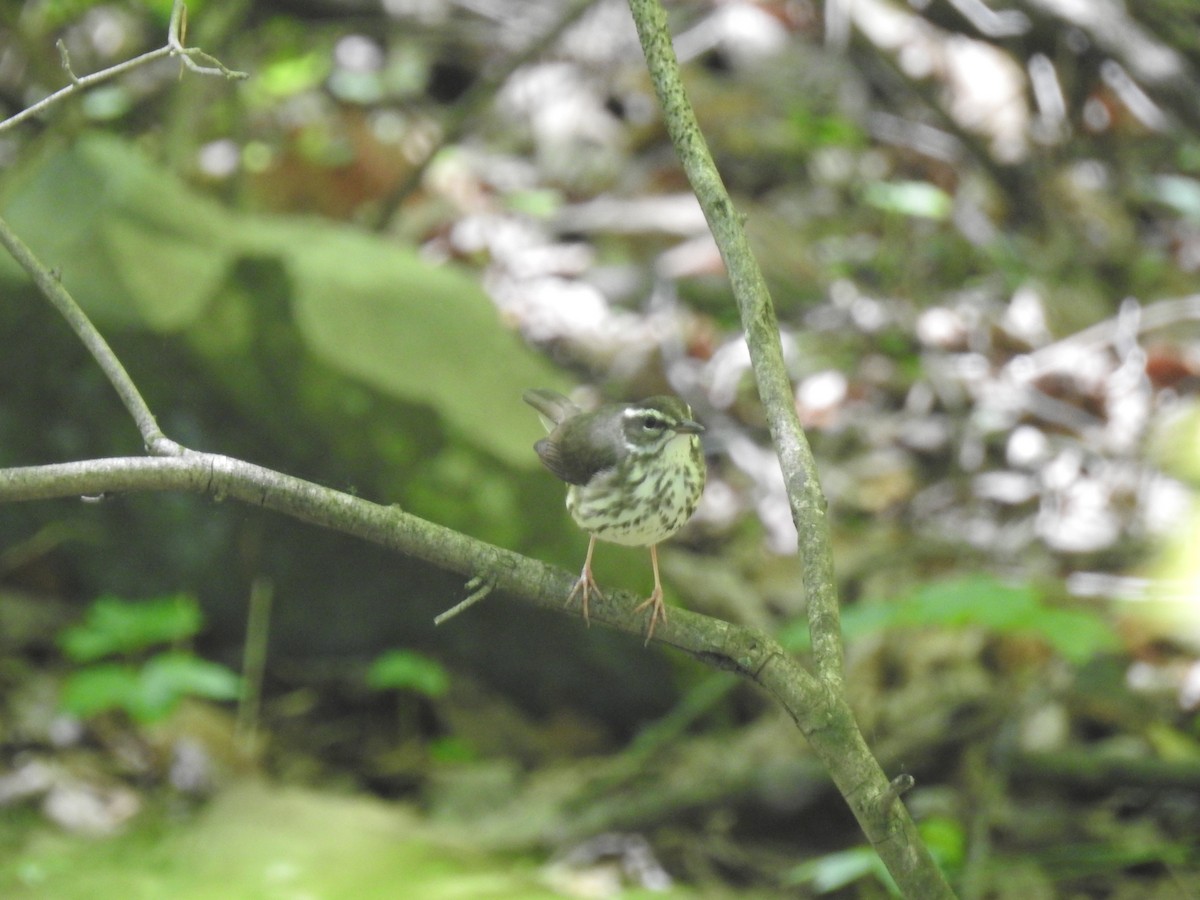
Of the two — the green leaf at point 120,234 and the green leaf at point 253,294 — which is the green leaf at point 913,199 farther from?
the green leaf at point 120,234

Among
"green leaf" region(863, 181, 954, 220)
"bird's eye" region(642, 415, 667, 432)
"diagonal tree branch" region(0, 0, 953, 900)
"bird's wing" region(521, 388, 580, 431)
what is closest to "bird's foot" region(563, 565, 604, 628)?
"diagonal tree branch" region(0, 0, 953, 900)

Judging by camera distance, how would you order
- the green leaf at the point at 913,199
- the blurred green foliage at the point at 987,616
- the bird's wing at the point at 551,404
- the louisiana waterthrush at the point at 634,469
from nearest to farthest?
the louisiana waterthrush at the point at 634,469 → the blurred green foliage at the point at 987,616 → the bird's wing at the point at 551,404 → the green leaf at the point at 913,199

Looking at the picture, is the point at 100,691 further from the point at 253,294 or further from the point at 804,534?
the point at 804,534

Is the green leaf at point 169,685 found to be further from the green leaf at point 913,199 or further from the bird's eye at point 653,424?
the green leaf at point 913,199

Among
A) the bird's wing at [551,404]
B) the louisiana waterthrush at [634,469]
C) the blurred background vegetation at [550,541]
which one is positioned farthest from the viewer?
the blurred background vegetation at [550,541]

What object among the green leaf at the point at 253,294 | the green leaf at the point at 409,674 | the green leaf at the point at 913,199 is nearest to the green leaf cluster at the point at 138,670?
the green leaf at the point at 409,674

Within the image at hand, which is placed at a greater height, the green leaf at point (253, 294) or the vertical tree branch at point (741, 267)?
the green leaf at point (253, 294)

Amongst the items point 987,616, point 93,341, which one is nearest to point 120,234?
point 93,341

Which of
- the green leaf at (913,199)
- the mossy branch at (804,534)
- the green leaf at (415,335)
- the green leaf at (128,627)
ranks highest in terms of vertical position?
the green leaf at (913,199)

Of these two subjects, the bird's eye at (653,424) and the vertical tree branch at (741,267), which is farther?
the bird's eye at (653,424)
